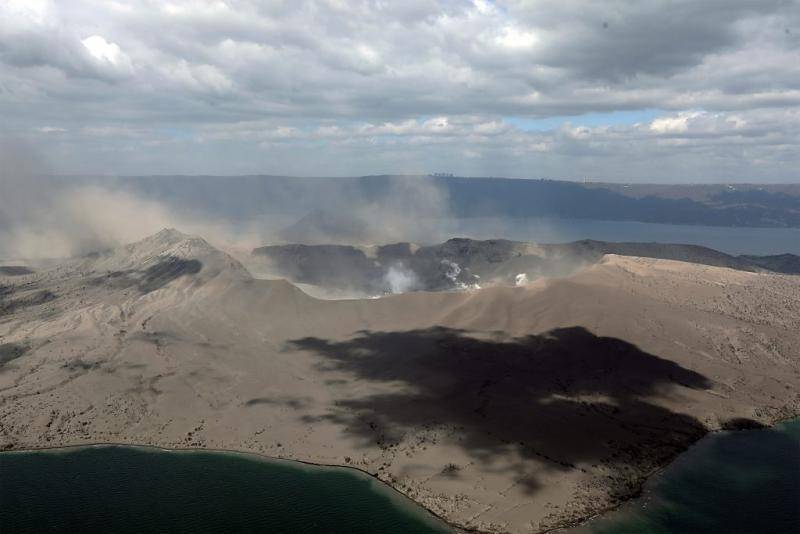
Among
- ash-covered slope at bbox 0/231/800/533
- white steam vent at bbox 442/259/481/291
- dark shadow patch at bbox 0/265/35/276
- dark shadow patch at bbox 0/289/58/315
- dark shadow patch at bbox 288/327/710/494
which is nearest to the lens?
ash-covered slope at bbox 0/231/800/533

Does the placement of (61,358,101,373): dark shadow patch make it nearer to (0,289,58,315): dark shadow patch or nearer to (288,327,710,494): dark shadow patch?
(288,327,710,494): dark shadow patch

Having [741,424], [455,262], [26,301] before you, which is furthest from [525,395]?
[26,301]

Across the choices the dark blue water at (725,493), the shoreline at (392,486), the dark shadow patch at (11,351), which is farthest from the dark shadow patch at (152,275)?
the dark blue water at (725,493)

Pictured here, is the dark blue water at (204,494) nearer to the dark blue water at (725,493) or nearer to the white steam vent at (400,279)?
the dark blue water at (725,493)

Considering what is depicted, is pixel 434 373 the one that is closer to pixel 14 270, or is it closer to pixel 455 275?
pixel 455 275

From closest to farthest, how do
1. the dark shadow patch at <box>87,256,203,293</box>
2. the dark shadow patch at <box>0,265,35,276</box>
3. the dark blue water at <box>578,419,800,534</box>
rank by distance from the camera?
1. the dark blue water at <box>578,419,800,534</box>
2. the dark shadow patch at <box>87,256,203,293</box>
3. the dark shadow patch at <box>0,265,35,276</box>

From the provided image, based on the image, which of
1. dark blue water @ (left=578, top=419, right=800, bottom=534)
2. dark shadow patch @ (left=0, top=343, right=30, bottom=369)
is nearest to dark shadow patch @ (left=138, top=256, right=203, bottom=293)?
dark shadow patch @ (left=0, top=343, right=30, bottom=369)
